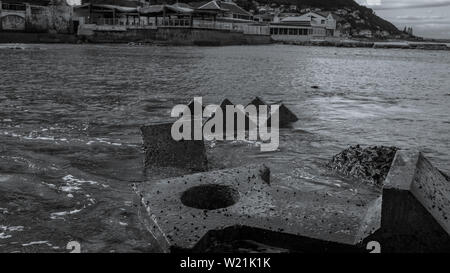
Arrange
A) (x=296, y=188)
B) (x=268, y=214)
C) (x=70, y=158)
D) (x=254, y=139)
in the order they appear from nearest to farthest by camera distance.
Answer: (x=268, y=214) → (x=296, y=188) → (x=70, y=158) → (x=254, y=139)

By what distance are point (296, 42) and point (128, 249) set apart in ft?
304

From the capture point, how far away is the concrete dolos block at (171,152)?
5.75 m

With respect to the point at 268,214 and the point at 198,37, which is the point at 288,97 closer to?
the point at 268,214

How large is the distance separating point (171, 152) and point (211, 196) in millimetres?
1596

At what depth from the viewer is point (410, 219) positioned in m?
3.14

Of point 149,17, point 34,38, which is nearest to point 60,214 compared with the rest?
point 34,38

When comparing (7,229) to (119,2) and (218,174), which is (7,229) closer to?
(218,174)

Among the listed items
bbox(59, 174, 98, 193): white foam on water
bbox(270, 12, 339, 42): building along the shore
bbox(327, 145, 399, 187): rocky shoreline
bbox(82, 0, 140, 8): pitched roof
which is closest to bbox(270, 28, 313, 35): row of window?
bbox(270, 12, 339, 42): building along the shore

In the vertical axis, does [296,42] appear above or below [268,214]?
above

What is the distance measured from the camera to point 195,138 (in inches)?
231

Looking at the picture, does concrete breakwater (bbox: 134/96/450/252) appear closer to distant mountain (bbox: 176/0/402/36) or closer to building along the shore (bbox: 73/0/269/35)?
building along the shore (bbox: 73/0/269/35)

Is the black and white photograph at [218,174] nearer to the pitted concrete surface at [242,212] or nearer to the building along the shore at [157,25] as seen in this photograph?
the pitted concrete surface at [242,212]

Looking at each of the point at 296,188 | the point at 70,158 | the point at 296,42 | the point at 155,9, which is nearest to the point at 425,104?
the point at 296,188
